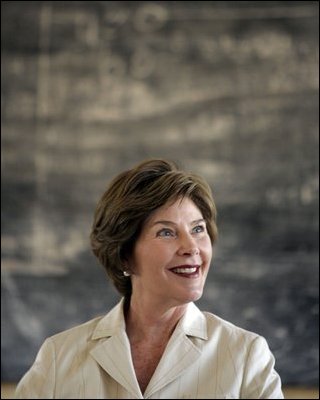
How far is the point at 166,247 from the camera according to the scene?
2.29 meters

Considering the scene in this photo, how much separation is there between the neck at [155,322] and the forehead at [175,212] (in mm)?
306

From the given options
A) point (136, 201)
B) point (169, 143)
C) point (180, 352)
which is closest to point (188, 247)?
point (136, 201)

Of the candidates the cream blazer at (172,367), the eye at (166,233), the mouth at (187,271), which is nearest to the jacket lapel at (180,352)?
the cream blazer at (172,367)

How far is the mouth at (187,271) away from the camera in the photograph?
225cm

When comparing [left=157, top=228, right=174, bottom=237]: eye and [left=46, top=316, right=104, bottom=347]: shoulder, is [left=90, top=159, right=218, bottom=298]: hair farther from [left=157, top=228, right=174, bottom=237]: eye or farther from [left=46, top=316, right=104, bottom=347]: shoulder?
[left=46, top=316, right=104, bottom=347]: shoulder

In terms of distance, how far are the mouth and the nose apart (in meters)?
0.04

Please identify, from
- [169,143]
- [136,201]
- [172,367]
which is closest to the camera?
[172,367]

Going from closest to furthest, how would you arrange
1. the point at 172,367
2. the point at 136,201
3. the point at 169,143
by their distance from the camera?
the point at 172,367 → the point at 136,201 → the point at 169,143

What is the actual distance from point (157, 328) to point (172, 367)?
205 millimetres

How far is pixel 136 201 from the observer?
7.57ft

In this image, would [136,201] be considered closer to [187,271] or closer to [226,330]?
[187,271]

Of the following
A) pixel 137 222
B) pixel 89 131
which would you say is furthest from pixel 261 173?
pixel 137 222

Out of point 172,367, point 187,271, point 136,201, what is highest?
point 136,201

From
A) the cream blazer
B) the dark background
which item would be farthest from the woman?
the dark background
